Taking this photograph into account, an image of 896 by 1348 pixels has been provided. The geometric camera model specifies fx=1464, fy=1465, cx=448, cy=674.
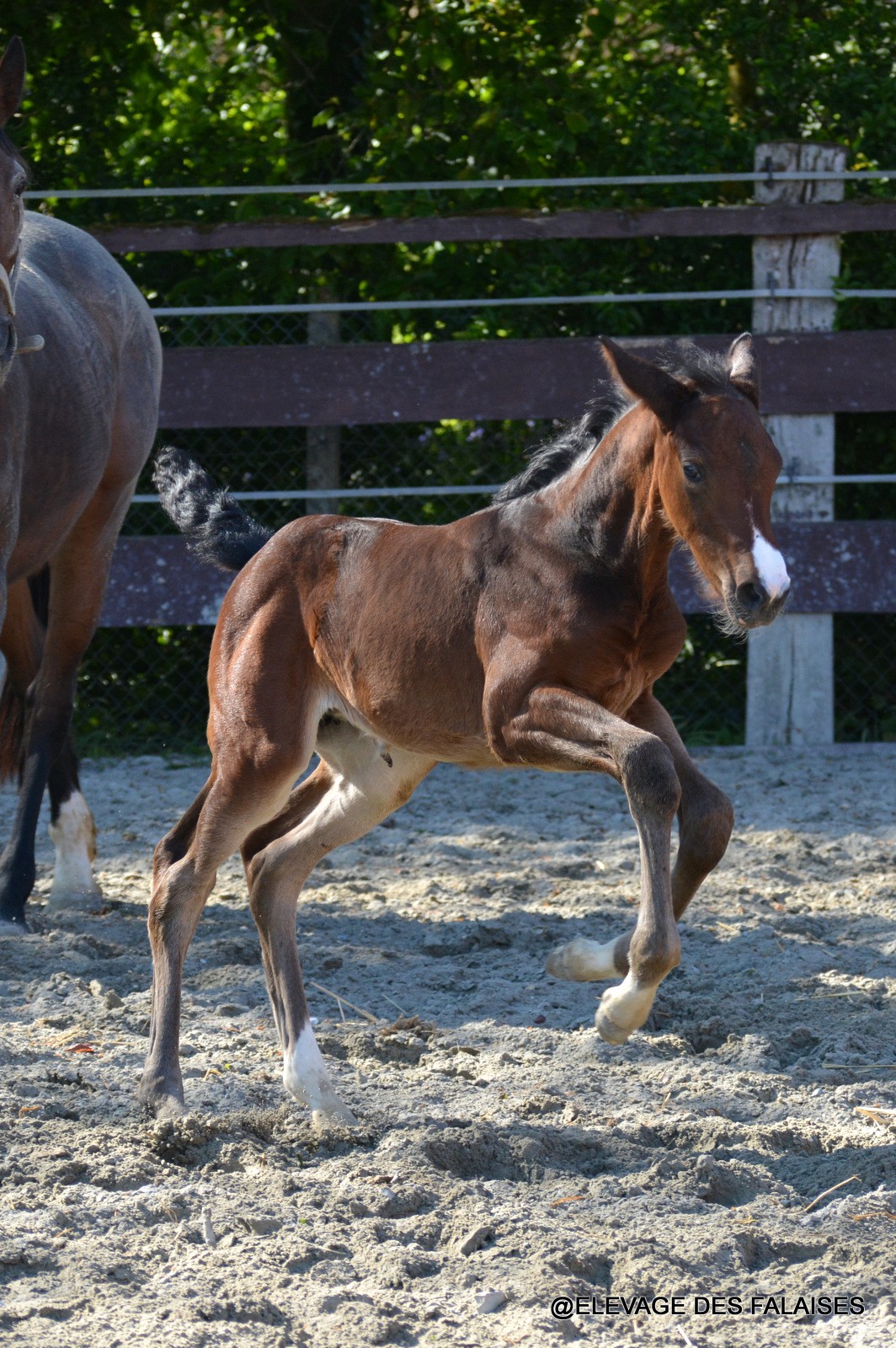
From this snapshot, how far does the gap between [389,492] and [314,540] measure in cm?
357

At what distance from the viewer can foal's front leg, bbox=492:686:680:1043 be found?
9.01 ft

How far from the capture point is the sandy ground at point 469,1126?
2.36 metres

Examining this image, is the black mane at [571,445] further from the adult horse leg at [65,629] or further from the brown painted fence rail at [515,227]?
the brown painted fence rail at [515,227]

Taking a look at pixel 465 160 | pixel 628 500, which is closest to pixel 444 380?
pixel 465 160

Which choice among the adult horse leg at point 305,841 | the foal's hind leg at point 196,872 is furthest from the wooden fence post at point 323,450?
the foal's hind leg at point 196,872

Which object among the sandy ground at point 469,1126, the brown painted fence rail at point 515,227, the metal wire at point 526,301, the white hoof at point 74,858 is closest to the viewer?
the sandy ground at point 469,1126

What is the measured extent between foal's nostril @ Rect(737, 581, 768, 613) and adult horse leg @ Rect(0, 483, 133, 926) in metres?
2.97

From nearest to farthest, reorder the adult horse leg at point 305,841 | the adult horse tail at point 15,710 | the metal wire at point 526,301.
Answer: the adult horse leg at point 305,841 → the adult horse tail at point 15,710 → the metal wire at point 526,301

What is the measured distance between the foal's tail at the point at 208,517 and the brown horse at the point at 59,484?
537 mm

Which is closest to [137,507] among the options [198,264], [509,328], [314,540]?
[198,264]

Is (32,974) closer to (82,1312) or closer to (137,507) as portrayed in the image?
(82,1312)

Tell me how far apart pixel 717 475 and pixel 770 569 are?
0.22 metres

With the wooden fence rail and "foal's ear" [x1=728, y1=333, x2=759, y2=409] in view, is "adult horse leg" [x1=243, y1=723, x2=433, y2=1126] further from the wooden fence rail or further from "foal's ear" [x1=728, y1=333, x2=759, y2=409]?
the wooden fence rail

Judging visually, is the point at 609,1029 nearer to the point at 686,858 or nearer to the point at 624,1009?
the point at 624,1009
